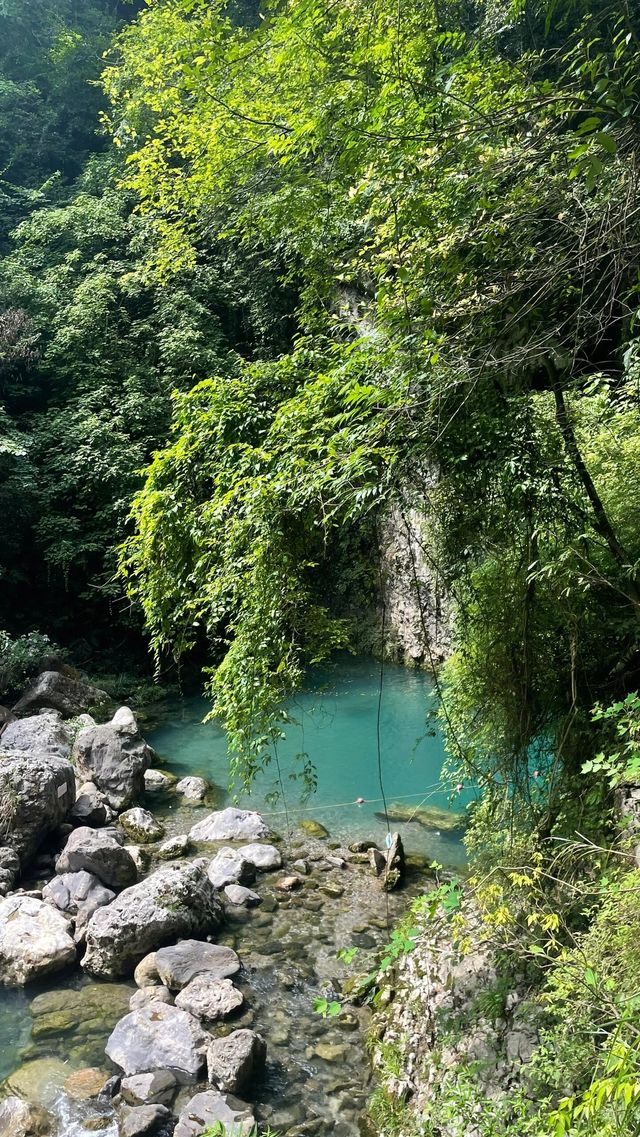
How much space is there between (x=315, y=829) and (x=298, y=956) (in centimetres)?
204

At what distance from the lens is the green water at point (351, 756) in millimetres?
7531

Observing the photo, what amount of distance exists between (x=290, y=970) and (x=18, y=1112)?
187cm

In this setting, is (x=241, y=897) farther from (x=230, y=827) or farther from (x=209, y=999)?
(x=209, y=999)

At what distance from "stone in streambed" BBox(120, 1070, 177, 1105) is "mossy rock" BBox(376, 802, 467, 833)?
3725mm

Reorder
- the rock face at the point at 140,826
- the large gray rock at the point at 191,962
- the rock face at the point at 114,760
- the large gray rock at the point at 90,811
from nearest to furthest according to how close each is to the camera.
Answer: the large gray rock at the point at 191,962 < the large gray rock at the point at 90,811 < the rock face at the point at 140,826 < the rock face at the point at 114,760

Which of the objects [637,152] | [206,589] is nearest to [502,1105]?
[206,589]

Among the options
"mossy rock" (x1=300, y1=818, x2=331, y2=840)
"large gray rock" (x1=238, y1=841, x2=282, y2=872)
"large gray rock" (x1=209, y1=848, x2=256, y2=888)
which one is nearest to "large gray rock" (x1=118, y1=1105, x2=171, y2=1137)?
"large gray rock" (x1=209, y1=848, x2=256, y2=888)

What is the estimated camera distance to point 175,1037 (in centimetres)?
431

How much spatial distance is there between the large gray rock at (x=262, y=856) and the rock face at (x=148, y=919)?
3.02 ft

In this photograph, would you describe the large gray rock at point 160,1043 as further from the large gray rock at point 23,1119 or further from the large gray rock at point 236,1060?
the large gray rock at point 23,1119

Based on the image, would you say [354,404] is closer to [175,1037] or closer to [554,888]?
[554,888]

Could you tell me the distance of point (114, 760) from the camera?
26.7 feet

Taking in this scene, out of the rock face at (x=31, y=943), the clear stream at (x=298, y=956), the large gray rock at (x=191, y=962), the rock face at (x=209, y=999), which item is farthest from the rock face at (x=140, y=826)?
the rock face at (x=209, y=999)

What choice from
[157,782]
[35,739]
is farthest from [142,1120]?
[157,782]
